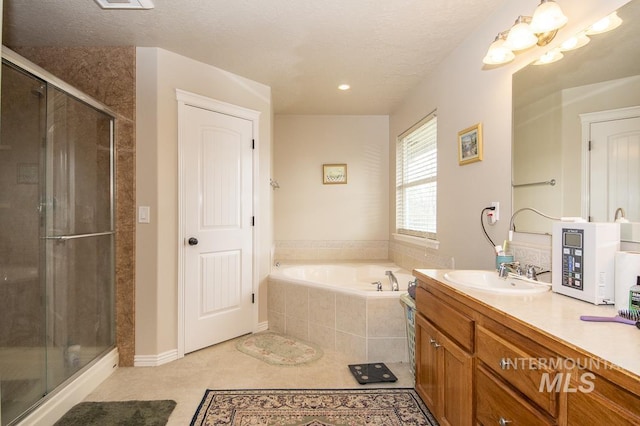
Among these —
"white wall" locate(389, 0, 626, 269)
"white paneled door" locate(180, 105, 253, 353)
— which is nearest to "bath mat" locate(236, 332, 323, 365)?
"white paneled door" locate(180, 105, 253, 353)

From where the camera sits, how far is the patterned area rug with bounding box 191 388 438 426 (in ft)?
6.05

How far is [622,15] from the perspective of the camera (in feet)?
4.28

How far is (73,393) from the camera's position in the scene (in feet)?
6.53

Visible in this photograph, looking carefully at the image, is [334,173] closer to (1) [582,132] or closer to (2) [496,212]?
(2) [496,212]

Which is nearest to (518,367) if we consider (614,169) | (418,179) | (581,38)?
(614,169)

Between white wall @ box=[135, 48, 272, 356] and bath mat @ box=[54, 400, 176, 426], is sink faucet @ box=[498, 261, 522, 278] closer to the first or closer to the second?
bath mat @ box=[54, 400, 176, 426]

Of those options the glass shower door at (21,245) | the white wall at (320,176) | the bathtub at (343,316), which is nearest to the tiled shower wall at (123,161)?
the glass shower door at (21,245)

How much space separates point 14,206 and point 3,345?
2.24 feet

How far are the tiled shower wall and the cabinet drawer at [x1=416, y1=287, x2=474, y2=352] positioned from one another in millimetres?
2062

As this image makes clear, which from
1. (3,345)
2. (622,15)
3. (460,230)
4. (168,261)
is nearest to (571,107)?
(622,15)

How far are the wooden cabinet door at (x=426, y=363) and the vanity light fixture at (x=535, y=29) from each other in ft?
4.76

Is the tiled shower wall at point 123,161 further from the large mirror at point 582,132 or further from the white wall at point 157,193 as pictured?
the large mirror at point 582,132

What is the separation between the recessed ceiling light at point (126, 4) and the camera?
1.98 m

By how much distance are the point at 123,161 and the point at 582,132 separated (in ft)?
9.11
